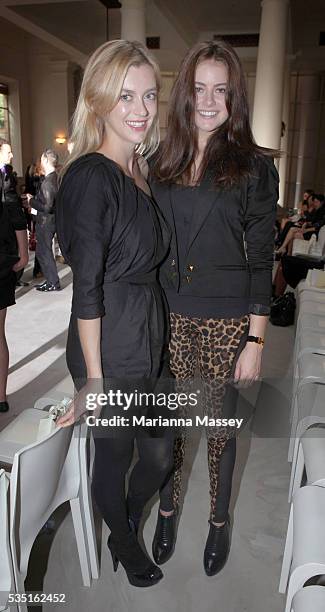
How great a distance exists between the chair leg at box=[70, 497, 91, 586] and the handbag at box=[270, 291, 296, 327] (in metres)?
3.57

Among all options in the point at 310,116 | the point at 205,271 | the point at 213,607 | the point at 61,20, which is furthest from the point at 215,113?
the point at 310,116

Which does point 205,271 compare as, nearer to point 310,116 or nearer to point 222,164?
point 222,164

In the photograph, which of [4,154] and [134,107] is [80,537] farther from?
[4,154]

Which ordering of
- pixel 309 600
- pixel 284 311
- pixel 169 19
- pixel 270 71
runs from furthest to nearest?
pixel 169 19 < pixel 270 71 < pixel 284 311 < pixel 309 600

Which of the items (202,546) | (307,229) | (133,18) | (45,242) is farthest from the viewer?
(133,18)

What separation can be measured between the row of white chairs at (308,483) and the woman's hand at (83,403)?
2.05 ft

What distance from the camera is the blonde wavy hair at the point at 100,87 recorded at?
1233 millimetres

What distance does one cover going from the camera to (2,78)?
13805 mm

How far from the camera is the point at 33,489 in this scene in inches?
52.0

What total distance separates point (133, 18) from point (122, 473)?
8.93 metres

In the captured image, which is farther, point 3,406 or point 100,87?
point 3,406

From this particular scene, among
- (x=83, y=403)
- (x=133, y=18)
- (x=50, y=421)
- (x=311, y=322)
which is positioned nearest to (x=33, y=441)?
(x=50, y=421)

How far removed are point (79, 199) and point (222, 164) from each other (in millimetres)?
512

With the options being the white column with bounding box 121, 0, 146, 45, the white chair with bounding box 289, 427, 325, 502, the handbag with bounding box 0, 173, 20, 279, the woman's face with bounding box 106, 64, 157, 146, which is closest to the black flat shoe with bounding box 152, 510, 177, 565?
the white chair with bounding box 289, 427, 325, 502
